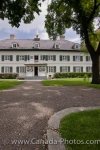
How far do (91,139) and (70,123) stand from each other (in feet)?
5.54

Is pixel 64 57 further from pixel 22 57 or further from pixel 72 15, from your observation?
pixel 72 15

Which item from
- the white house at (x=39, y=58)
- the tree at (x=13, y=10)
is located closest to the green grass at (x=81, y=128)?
the tree at (x=13, y=10)

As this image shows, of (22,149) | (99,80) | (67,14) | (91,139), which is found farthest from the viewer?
(67,14)

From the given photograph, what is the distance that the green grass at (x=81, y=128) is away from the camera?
6.30 metres

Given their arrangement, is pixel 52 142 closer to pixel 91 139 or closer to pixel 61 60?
pixel 91 139

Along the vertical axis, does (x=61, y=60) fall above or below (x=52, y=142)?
above

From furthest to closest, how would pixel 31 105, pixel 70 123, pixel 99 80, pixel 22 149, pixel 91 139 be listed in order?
pixel 99 80 < pixel 31 105 < pixel 70 123 < pixel 91 139 < pixel 22 149

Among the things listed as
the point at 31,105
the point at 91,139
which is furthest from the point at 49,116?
the point at 91,139

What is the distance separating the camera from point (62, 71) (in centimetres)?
6469

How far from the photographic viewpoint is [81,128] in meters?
7.70

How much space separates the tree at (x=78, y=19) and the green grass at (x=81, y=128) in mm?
19101

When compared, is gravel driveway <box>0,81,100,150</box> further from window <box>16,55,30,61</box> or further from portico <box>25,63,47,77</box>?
window <box>16,55,30,61</box>

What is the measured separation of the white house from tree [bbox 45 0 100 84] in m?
30.5

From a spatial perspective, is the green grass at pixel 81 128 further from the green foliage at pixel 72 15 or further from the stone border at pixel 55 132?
the green foliage at pixel 72 15
